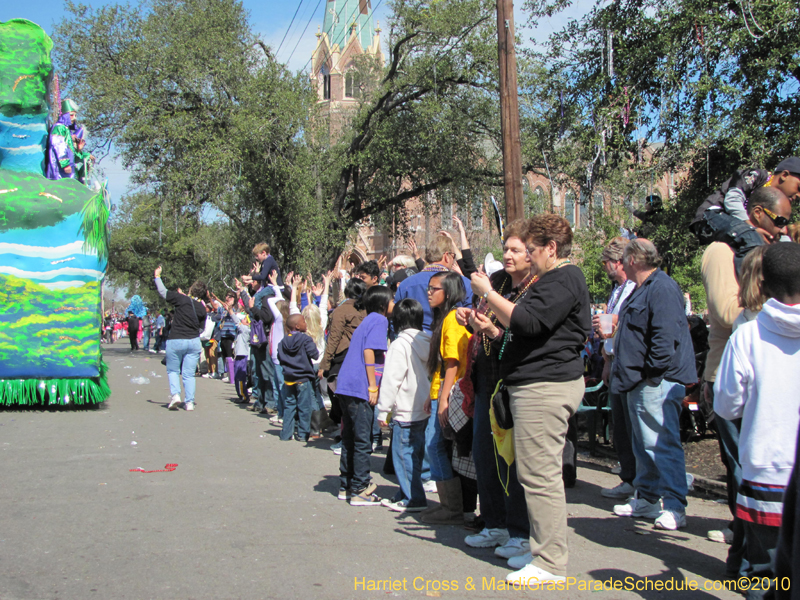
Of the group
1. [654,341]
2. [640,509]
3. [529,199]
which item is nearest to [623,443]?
[640,509]

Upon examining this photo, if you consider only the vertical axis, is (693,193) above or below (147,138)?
below

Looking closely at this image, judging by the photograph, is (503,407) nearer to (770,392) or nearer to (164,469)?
(770,392)

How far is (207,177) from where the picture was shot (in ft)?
65.3

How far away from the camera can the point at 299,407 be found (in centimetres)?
866

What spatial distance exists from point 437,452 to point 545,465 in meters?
1.54

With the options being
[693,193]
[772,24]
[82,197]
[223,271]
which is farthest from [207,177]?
[223,271]

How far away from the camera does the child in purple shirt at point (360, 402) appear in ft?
18.9

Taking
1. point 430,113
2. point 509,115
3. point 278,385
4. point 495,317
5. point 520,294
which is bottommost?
point 278,385

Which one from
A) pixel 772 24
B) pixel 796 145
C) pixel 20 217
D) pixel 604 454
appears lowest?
pixel 604 454

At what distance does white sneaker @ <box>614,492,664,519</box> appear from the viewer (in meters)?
5.20

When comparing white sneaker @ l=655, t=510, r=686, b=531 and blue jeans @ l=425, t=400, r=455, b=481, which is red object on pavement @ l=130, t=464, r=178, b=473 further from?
white sneaker @ l=655, t=510, r=686, b=531

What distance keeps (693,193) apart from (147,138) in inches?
632

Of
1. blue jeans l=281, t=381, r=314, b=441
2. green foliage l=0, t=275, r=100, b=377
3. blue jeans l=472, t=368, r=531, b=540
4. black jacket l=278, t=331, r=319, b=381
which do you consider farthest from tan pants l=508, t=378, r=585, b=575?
green foliage l=0, t=275, r=100, b=377

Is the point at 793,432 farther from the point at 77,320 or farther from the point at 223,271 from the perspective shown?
the point at 223,271
